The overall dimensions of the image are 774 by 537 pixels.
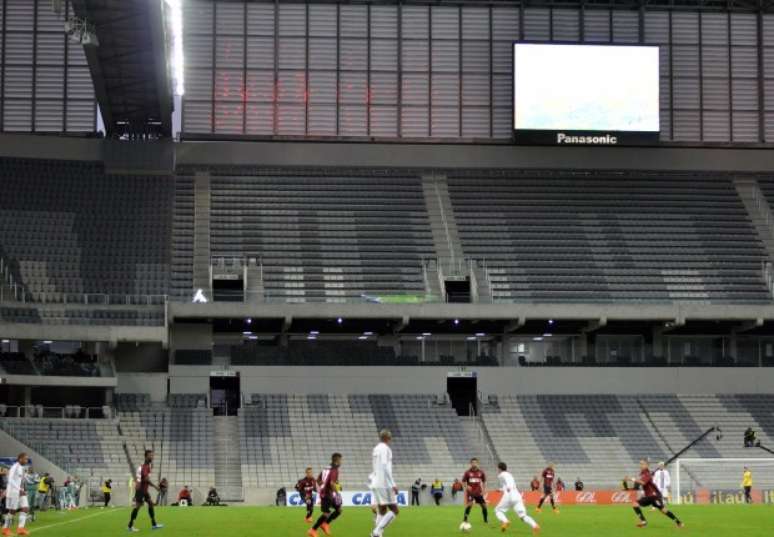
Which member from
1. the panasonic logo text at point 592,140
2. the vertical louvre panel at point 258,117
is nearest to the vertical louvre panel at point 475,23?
the panasonic logo text at point 592,140

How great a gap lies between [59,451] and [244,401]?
31.9 ft

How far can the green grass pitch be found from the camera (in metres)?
32.0

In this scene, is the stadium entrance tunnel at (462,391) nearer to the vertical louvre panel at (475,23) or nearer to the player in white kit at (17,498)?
the vertical louvre panel at (475,23)

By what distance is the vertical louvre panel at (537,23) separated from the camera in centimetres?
7306

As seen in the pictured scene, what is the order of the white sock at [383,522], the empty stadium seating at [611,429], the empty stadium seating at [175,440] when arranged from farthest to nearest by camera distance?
the empty stadium seating at [611,429]
the empty stadium seating at [175,440]
the white sock at [383,522]

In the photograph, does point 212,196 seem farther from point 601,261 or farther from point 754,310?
point 754,310

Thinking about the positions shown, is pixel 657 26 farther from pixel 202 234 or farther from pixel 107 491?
pixel 107 491

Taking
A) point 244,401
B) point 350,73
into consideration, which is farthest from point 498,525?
point 350,73

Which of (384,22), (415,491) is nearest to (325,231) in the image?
(384,22)

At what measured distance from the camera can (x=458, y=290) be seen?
67125 mm

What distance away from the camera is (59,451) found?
57.9 meters

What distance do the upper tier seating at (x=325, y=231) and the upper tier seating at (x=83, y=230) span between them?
10.5ft

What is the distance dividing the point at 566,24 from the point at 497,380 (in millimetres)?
20441

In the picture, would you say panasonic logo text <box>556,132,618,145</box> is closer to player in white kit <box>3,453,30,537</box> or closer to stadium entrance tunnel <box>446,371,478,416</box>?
stadium entrance tunnel <box>446,371,478,416</box>
